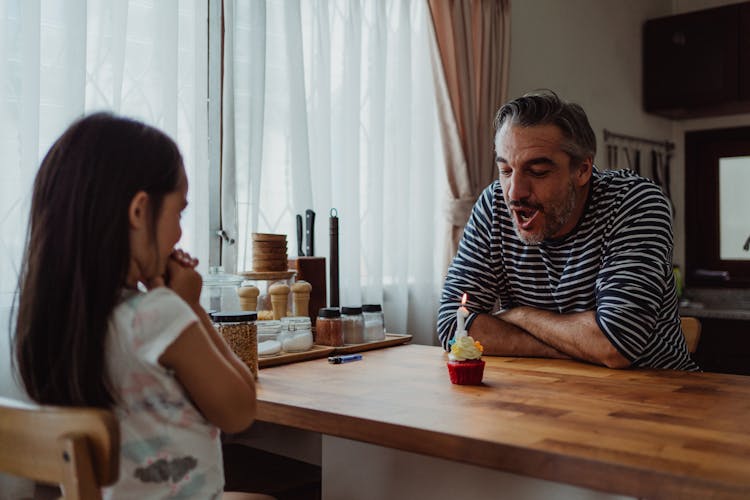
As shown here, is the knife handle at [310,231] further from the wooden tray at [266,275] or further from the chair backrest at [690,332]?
the chair backrest at [690,332]

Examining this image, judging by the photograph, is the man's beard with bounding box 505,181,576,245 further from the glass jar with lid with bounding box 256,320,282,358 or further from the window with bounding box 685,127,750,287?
the window with bounding box 685,127,750,287

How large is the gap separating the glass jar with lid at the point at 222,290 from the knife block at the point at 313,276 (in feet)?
0.70

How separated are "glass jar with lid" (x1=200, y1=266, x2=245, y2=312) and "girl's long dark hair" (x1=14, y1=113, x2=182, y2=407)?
0.80 metres

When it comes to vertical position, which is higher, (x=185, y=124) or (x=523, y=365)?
(x=185, y=124)

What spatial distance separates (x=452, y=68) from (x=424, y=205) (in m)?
0.58

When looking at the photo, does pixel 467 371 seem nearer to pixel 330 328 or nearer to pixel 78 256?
pixel 330 328

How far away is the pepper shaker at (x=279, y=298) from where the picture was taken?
1906 mm

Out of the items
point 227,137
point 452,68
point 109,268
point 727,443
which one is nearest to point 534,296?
point 727,443

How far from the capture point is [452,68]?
3.11 meters

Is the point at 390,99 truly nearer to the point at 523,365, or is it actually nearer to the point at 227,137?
the point at 227,137

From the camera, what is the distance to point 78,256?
0.93m

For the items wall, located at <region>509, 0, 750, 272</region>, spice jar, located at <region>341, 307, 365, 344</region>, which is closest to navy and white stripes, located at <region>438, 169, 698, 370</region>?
spice jar, located at <region>341, 307, 365, 344</region>

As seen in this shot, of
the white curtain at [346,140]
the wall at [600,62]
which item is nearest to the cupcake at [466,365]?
the white curtain at [346,140]

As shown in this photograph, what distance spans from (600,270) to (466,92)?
1.55 m
